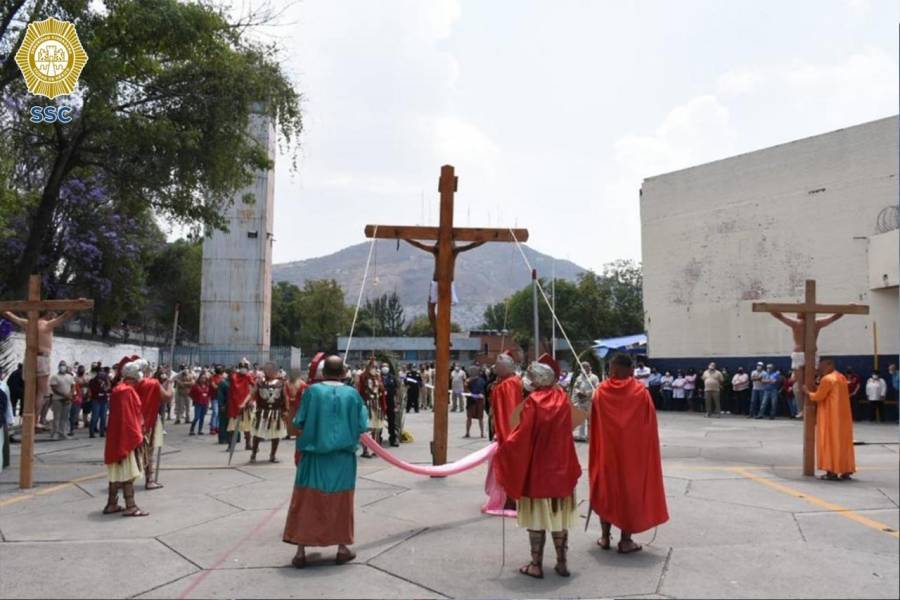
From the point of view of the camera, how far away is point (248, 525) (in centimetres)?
722

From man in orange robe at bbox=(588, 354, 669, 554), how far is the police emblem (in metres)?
11.5

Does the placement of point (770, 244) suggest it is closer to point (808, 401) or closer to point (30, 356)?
point (808, 401)

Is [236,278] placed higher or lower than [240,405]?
higher

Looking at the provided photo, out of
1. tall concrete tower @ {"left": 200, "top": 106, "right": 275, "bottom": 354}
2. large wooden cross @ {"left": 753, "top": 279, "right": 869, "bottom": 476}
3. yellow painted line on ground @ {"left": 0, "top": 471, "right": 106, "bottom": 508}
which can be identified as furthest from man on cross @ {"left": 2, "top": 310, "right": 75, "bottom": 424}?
A: tall concrete tower @ {"left": 200, "top": 106, "right": 275, "bottom": 354}

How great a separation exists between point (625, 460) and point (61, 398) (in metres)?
13.8

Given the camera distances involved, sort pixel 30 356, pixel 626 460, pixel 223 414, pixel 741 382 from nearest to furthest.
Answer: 1. pixel 626 460
2. pixel 30 356
3. pixel 223 414
4. pixel 741 382

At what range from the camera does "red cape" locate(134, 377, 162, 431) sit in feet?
28.1

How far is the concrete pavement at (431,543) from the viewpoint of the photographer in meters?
5.13

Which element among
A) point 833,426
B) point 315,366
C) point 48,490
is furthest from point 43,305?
point 833,426

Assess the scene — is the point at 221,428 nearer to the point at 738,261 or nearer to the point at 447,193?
the point at 447,193

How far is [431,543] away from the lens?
21.0 ft

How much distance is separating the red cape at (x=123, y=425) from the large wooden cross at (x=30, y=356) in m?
2.34

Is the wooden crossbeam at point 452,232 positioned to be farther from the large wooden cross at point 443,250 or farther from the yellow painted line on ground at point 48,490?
the yellow painted line on ground at point 48,490

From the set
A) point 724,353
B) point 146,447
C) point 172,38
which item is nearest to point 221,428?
point 146,447
